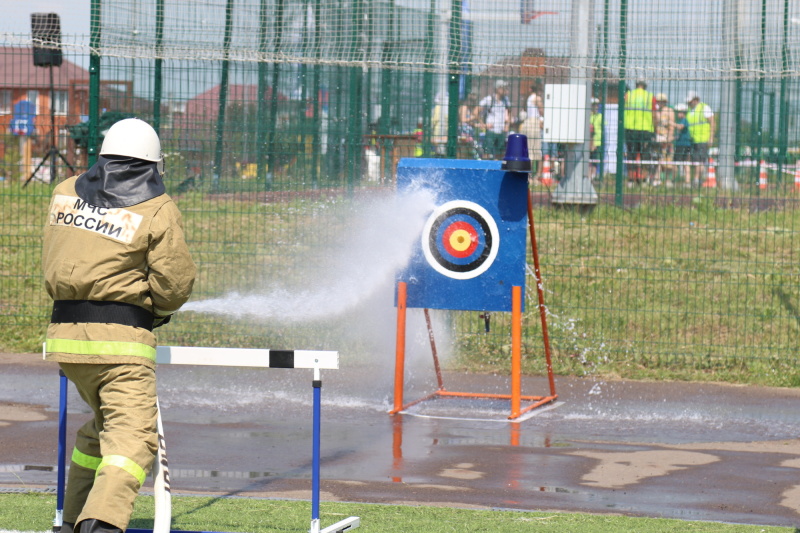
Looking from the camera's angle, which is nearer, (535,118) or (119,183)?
(119,183)

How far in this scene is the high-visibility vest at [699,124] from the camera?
397 inches

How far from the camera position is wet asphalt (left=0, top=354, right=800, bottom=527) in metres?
6.18

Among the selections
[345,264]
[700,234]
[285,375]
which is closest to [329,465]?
[285,375]

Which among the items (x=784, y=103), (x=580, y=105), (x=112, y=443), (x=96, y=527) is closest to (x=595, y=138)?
(x=580, y=105)

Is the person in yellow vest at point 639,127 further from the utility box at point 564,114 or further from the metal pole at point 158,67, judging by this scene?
the metal pole at point 158,67

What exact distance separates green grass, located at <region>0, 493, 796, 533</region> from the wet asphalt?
0.23 m

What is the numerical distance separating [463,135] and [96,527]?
6.59 metres

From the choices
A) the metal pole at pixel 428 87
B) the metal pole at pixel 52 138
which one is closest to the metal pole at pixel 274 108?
the metal pole at pixel 428 87

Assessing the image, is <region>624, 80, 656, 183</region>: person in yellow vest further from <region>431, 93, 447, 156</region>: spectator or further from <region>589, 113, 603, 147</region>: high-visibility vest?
<region>431, 93, 447, 156</region>: spectator

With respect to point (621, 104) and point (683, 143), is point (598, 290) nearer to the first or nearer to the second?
point (683, 143)

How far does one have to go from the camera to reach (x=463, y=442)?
24.7 ft

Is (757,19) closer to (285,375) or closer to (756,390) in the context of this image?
(756,390)

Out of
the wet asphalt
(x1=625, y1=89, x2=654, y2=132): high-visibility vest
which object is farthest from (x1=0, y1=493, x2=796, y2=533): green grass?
(x1=625, y1=89, x2=654, y2=132): high-visibility vest

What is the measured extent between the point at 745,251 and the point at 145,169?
8.24 metres
